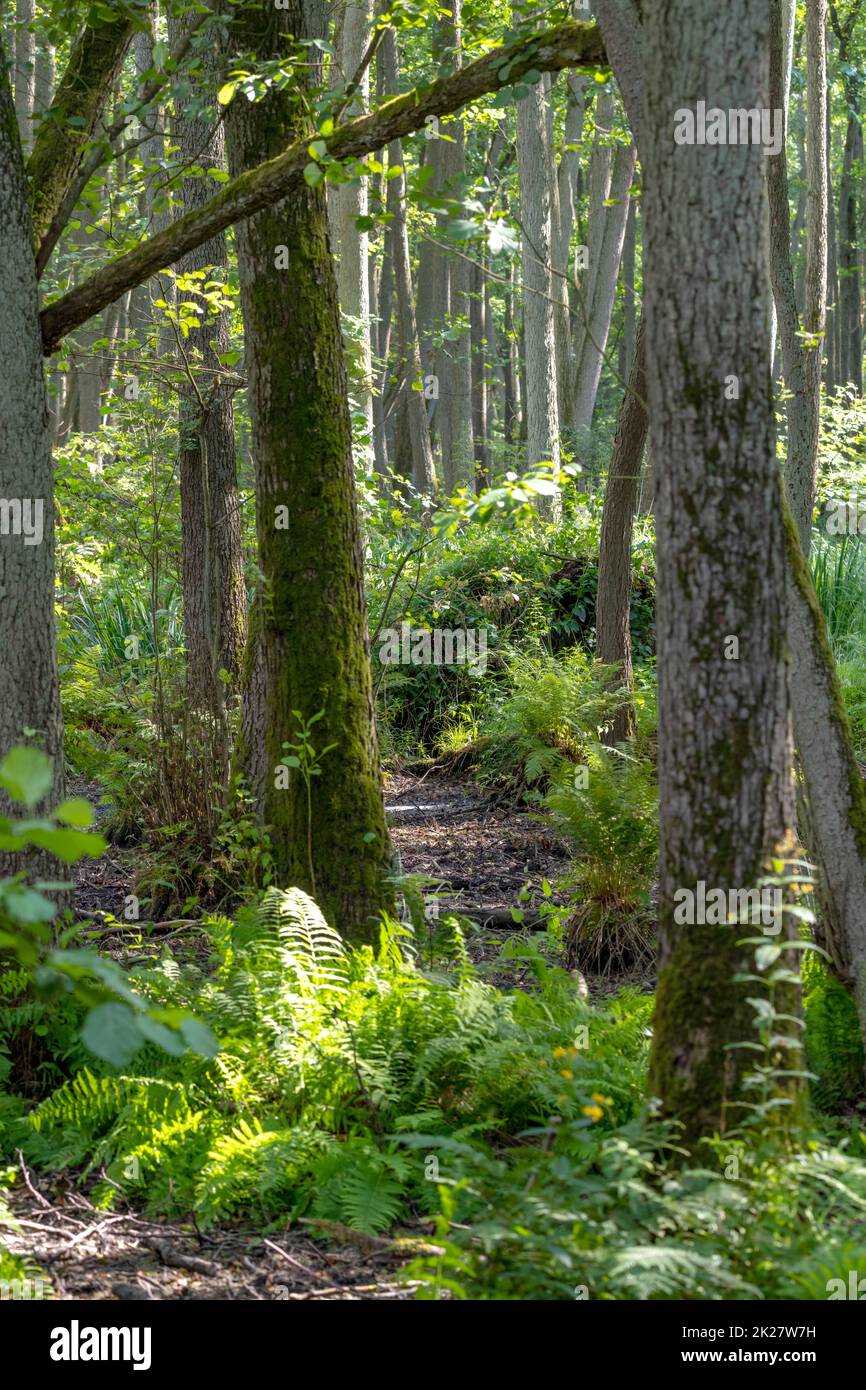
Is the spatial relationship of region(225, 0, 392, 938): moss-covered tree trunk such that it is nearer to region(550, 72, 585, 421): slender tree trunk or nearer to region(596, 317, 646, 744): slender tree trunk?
region(596, 317, 646, 744): slender tree trunk

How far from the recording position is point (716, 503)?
372 centimetres

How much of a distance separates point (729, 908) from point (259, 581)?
11.5ft

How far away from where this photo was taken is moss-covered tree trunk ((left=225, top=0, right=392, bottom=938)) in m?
6.36

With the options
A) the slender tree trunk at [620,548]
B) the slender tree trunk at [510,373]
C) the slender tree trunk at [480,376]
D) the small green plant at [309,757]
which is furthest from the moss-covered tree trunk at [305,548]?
the slender tree trunk at [510,373]

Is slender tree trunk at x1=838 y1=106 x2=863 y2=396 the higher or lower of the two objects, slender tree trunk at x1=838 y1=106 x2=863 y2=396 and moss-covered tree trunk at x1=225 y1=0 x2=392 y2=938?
the higher

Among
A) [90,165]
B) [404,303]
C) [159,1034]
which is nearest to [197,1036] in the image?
[159,1034]

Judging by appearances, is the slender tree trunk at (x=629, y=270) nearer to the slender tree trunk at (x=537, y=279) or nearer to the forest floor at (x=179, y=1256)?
the slender tree trunk at (x=537, y=279)

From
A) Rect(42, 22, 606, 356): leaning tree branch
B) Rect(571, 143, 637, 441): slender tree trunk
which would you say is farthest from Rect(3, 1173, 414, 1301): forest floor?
Rect(571, 143, 637, 441): slender tree trunk

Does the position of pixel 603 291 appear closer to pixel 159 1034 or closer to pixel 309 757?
pixel 309 757

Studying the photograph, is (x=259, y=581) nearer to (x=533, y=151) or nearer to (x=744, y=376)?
(x=744, y=376)

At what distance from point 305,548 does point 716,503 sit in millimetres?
3109

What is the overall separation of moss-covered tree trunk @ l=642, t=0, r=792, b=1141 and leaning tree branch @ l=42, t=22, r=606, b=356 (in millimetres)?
1804

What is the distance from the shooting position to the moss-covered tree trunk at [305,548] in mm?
6363

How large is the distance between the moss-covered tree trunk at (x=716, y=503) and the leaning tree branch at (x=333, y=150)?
180 centimetres
